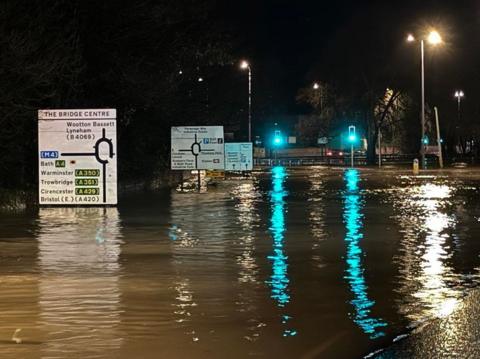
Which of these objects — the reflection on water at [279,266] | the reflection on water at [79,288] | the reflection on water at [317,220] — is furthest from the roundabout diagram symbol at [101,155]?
the reflection on water at [317,220]

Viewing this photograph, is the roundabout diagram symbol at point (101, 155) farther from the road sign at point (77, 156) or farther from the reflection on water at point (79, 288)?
the reflection on water at point (79, 288)

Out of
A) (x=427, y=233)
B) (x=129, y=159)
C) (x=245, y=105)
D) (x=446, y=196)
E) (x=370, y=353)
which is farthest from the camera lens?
(x=245, y=105)

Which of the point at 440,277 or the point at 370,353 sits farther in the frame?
the point at 440,277

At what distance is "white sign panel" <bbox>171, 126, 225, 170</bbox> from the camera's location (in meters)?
31.1

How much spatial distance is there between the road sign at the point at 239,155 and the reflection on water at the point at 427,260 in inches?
766

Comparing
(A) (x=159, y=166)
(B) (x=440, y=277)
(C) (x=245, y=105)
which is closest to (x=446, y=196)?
(A) (x=159, y=166)

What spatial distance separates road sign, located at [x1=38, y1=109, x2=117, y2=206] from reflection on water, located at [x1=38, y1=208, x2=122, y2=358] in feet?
9.30

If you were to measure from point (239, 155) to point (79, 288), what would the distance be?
108 feet

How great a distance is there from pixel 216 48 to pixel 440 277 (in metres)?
24.6

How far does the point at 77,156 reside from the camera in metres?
20.3

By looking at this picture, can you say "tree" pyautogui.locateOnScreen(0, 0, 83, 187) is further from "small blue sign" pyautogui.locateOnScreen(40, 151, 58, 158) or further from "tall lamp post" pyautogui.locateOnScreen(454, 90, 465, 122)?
"tall lamp post" pyautogui.locateOnScreen(454, 90, 465, 122)

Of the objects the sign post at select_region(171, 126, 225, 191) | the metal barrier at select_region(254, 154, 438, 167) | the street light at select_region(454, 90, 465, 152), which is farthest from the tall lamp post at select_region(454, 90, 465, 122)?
the sign post at select_region(171, 126, 225, 191)

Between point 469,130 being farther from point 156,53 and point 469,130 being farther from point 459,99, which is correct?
point 156,53

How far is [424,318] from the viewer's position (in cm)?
826
